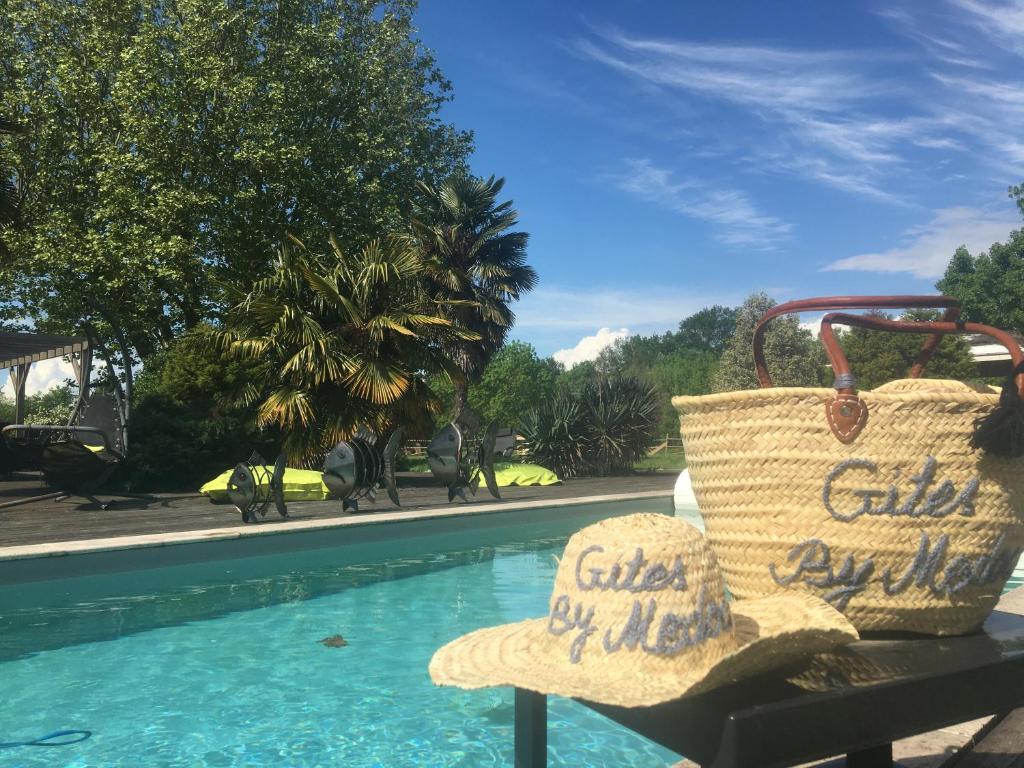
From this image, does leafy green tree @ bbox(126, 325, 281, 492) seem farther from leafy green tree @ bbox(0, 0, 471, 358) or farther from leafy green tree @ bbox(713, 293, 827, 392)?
leafy green tree @ bbox(713, 293, 827, 392)

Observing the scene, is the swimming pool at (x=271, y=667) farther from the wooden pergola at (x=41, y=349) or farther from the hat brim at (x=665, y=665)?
the wooden pergola at (x=41, y=349)

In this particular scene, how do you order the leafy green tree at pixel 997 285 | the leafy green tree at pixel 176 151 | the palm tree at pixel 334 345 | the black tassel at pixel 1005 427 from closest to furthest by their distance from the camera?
the black tassel at pixel 1005 427
the palm tree at pixel 334 345
the leafy green tree at pixel 176 151
the leafy green tree at pixel 997 285

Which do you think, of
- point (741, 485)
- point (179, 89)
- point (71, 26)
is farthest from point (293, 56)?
point (741, 485)

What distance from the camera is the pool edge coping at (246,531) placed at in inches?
265

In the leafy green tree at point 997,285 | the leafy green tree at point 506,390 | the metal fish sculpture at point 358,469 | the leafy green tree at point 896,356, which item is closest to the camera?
the metal fish sculpture at point 358,469

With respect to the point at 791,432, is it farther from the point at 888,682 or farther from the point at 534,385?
the point at 534,385

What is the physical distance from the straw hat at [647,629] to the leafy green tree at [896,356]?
718 inches

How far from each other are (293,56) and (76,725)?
1845 centimetres

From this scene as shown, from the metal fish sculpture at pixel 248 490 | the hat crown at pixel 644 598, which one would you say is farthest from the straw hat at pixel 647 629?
the metal fish sculpture at pixel 248 490

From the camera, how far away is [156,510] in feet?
34.5

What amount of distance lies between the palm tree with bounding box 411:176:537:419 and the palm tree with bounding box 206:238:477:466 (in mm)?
4660

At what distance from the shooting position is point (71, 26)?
19172 mm

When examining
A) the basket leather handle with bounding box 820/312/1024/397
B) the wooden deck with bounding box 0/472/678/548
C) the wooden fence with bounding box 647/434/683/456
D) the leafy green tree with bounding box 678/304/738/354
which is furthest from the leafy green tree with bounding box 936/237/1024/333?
the leafy green tree with bounding box 678/304/738/354

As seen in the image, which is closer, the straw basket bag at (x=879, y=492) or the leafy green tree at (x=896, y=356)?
the straw basket bag at (x=879, y=492)
